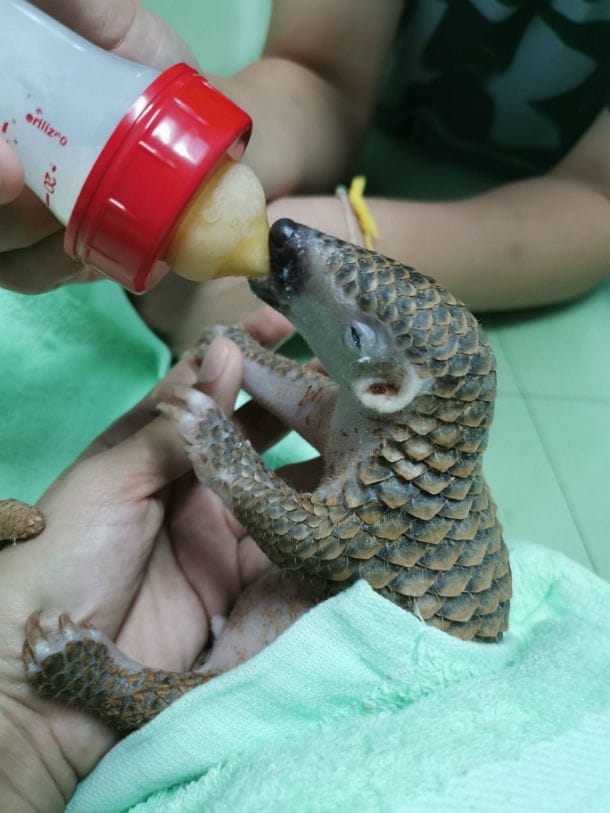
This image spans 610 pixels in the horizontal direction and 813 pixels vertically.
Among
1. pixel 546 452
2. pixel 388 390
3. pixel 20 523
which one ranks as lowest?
pixel 546 452

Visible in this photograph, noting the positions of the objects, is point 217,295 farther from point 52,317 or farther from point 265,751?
point 265,751

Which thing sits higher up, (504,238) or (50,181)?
(50,181)

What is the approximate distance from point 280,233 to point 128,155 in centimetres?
17

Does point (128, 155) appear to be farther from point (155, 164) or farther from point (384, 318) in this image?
point (384, 318)

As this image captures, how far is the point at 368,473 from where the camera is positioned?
0.69 metres

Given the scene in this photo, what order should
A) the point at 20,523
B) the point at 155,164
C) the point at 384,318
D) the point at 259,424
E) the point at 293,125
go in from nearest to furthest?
the point at 155,164 → the point at 384,318 → the point at 20,523 → the point at 259,424 → the point at 293,125

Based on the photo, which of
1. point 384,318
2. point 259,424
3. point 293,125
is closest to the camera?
point 384,318

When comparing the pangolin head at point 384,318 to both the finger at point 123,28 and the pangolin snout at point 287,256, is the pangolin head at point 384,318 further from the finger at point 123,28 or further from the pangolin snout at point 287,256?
the finger at point 123,28

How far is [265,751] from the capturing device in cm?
67

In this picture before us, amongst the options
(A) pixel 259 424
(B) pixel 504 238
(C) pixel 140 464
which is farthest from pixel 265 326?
(B) pixel 504 238

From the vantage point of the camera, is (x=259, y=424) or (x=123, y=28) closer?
(x=123, y=28)

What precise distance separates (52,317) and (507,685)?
2.66 ft

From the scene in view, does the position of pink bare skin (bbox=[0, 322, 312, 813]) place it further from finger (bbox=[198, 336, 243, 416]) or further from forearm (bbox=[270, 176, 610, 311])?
forearm (bbox=[270, 176, 610, 311])

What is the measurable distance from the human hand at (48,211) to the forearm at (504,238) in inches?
15.4
